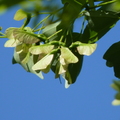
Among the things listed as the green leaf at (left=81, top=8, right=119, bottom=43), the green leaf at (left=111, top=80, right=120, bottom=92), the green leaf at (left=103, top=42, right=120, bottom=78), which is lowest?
the green leaf at (left=103, top=42, right=120, bottom=78)

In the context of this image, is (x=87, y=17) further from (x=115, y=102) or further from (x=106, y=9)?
(x=115, y=102)

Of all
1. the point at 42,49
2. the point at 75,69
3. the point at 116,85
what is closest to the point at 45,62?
the point at 42,49

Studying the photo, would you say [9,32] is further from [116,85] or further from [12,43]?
[116,85]

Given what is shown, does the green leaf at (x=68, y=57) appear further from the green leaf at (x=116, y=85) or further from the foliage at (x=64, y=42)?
the green leaf at (x=116, y=85)

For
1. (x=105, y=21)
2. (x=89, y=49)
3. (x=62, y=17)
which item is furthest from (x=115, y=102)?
(x=105, y=21)

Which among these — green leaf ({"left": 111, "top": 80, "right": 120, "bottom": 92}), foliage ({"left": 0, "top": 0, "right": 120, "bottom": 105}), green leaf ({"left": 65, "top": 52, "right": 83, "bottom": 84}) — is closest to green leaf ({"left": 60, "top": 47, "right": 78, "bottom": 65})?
foliage ({"left": 0, "top": 0, "right": 120, "bottom": 105})

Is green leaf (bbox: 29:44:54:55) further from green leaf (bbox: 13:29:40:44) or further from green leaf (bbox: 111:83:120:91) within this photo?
green leaf (bbox: 111:83:120:91)

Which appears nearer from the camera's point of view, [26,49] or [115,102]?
[115,102]

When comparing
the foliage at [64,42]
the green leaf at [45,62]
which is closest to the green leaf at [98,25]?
the foliage at [64,42]
